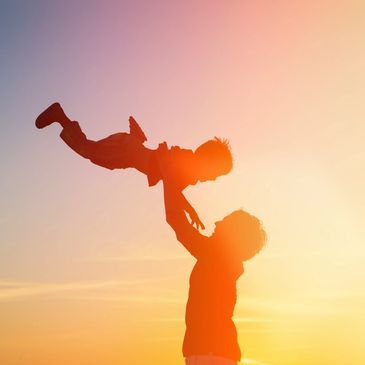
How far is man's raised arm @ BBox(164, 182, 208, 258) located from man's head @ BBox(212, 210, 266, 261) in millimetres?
322

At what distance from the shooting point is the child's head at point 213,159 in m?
7.59

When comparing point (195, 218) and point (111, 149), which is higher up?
point (111, 149)

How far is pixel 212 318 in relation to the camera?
659 centimetres

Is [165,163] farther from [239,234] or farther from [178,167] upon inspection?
[239,234]

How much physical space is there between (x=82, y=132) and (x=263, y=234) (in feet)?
14.2

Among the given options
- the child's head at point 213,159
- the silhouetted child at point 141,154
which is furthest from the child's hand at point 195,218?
the child's head at point 213,159

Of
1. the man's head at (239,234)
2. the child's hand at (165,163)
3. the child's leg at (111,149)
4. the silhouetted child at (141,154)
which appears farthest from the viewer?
the child's leg at (111,149)

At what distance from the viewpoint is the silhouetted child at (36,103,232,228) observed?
7582 mm

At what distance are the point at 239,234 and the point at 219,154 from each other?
1.27 meters

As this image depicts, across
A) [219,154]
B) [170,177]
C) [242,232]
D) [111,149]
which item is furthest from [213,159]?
[111,149]

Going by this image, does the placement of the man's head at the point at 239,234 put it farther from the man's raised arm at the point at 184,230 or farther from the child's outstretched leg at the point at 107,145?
the child's outstretched leg at the point at 107,145

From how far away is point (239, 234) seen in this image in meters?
6.80

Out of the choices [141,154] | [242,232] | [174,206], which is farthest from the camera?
[141,154]

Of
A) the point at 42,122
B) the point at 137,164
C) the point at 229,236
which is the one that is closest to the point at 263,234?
the point at 229,236
